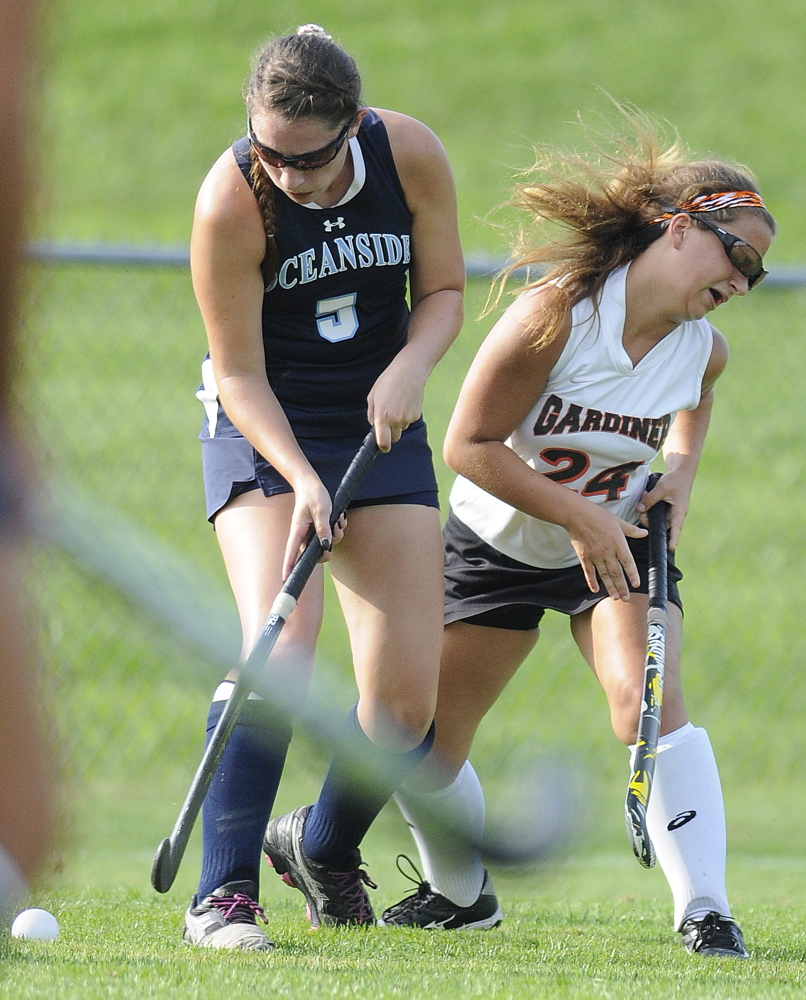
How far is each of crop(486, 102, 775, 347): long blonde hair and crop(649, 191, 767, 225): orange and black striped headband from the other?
0.06 feet

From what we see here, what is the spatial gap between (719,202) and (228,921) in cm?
201

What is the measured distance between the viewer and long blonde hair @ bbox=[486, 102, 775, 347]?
3.56 meters

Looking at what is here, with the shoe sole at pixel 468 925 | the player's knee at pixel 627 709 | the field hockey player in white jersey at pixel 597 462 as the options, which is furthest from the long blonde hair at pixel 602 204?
the shoe sole at pixel 468 925

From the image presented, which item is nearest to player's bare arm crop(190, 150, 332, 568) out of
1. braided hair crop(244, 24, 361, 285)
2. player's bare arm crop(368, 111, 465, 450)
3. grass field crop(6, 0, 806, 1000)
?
braided hair crop(244, 24, 361, 285)

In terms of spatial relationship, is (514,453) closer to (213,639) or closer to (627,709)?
(627,709)

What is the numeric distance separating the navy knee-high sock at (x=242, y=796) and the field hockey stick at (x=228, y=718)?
71mm

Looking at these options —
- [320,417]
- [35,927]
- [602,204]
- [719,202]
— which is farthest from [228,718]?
[719,202]

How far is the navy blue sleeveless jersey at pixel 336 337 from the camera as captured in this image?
11.1 ft

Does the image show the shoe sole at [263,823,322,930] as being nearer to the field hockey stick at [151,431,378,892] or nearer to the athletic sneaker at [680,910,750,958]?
the field hockey stick at [151,431,378,892]

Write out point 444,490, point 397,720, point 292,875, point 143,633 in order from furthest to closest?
point 444,490
point 143,633
point 292,875
point 397,720

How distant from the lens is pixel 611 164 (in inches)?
147

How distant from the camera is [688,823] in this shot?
339 centimetres

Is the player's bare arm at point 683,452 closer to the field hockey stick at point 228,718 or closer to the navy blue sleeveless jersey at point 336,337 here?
the navy blue sleeveless jersey at point 336,337

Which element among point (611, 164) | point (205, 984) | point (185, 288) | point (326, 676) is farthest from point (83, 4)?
point (205, 984)
